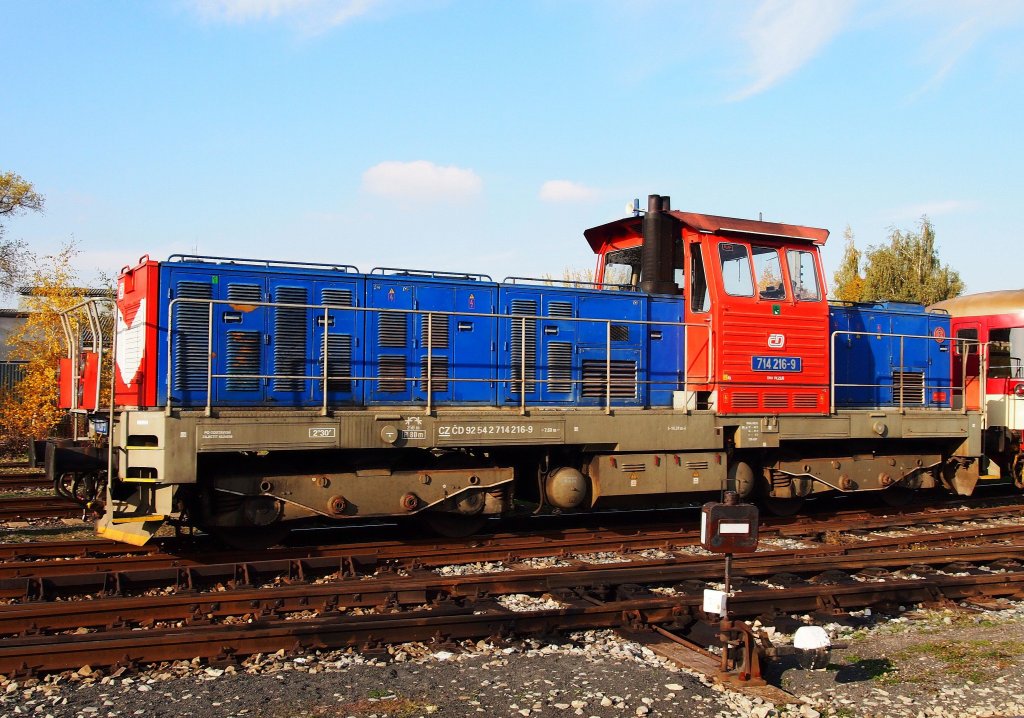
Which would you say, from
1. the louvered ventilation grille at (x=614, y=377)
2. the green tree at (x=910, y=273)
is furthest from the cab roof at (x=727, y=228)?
the green tree at (x=910, y=273)

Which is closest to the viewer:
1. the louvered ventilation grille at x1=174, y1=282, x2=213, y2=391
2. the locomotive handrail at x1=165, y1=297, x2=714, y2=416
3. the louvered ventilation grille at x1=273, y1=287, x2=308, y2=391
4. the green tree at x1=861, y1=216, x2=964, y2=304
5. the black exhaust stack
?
the locomotive handrail at x1=165, y1=297, x2=714, y2=416

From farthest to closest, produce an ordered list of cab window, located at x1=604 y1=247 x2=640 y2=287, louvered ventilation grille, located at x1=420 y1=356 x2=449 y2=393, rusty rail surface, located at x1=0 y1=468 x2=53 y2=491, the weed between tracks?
rusty rail surface, located at x1=0 y1=468 x2=53 y2=491 → cab window, located at x1=604 y1=247 x2=640 y2=287 → louvered ventilation grille, located at x1=420 y1=356 x2=449 y2=393 → the weed between tracks

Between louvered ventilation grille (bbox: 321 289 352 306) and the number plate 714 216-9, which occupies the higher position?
louvered ventilation grille (bbox: 321 289 352 306)

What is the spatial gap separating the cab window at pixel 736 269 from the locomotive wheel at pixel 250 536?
6.05m

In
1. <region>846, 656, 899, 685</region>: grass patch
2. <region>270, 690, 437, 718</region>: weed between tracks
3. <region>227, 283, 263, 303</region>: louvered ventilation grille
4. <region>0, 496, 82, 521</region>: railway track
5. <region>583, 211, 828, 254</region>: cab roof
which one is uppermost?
<region>583, 211, 828, 254</region>: cab roof

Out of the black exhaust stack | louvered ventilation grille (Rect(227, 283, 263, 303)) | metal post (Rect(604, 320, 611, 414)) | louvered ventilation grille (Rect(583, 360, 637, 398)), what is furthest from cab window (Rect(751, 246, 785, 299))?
louvered ventilation grille (Rect(227, 283, 263, 303))

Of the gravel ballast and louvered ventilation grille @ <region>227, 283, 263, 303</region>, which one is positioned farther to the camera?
louvered ventilation grille @ <region>227, 283, 263, 303</region>

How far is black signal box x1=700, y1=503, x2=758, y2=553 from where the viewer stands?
5496 mm

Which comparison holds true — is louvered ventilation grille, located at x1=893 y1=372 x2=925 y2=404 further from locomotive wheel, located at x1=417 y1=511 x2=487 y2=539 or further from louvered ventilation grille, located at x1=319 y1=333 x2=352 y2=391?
louvered ventilation grille, located at x1=319 y1=333 x2=352 y2=391

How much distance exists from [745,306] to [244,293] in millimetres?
5985

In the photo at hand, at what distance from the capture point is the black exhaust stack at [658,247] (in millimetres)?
10984

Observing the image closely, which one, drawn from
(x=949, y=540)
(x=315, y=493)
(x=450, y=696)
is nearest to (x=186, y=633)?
(x=450, y=696)

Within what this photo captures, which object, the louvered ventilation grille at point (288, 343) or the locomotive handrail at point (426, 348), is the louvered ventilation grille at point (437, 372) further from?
the louvered ventilation grille at point (288, 343)

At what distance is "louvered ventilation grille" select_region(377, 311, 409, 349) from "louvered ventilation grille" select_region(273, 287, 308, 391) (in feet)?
2.82
